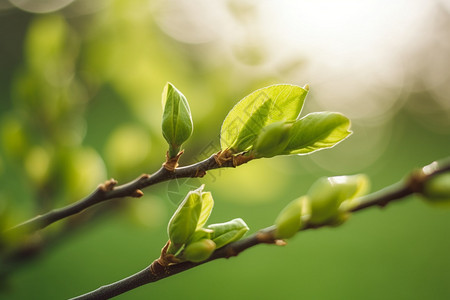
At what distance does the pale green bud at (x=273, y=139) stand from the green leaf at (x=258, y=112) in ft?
0.09

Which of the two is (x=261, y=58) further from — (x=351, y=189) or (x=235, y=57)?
(x=351, y=189)

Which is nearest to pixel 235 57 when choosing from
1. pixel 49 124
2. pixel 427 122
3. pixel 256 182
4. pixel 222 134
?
pixel 256 182

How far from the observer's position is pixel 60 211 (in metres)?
0.49

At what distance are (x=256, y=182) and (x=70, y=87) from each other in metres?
0.51

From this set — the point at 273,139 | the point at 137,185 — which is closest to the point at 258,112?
the point at 273,139

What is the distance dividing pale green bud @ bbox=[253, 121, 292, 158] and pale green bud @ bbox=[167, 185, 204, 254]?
0.25ft

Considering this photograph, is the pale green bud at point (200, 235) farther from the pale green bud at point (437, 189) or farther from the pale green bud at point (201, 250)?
the pale green bud at point (437, 189)

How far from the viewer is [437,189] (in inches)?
14.7

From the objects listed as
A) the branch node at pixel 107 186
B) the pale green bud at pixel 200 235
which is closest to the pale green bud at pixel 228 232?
the pale green bud at pixel 200 235

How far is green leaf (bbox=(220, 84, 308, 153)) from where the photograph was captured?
0.46 meters

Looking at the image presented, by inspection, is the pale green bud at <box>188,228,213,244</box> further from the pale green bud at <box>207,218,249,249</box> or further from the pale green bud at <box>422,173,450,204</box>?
the pale green bud at <box>422,173,450,204</box>

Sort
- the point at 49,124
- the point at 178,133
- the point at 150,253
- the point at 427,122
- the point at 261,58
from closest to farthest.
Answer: the point at 178,133
the point at 49,124
the point at 261,58
the point at 150,253
the point at 427,122

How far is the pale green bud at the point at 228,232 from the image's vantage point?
1.49 ft

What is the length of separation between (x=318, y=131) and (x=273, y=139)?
51 mm
